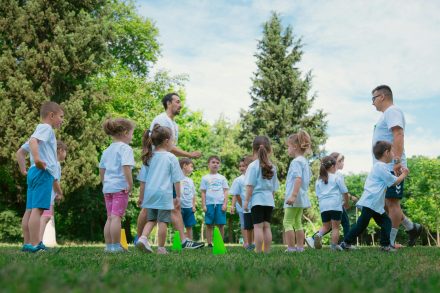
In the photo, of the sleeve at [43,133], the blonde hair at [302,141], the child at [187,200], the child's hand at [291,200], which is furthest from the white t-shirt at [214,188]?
the sleeve at [43,133]

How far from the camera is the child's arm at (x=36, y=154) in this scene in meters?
6.95

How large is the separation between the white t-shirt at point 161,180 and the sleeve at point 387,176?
3301 mm

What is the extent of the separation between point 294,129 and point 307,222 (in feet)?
25.3

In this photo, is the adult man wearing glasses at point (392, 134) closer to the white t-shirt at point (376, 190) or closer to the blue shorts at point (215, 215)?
the white t-shirt at point (376, 190)

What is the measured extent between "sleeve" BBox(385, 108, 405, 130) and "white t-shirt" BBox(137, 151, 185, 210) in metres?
3.47

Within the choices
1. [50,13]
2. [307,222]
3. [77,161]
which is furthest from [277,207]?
[50,13]

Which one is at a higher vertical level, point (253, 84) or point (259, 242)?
point (253, 84)

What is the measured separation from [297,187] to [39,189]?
3.98 m

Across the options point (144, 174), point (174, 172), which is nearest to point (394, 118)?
point (174, 172)

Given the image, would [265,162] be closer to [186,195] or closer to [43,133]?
[43,133]

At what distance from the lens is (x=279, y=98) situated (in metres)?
40.7

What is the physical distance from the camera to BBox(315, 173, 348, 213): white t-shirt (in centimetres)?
1023

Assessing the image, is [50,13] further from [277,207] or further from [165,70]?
[277,207]

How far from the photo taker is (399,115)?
803cm
